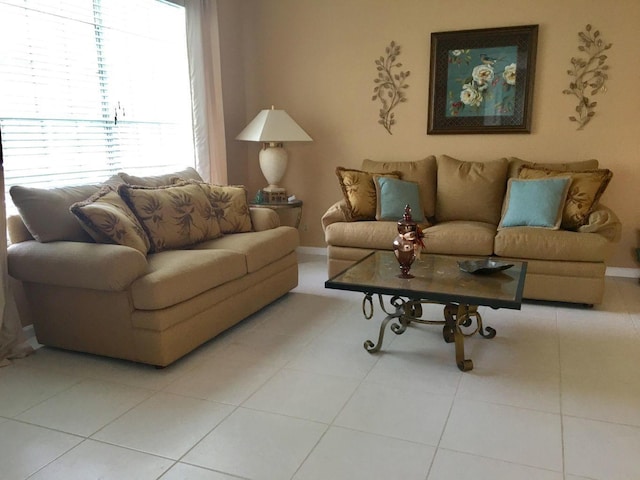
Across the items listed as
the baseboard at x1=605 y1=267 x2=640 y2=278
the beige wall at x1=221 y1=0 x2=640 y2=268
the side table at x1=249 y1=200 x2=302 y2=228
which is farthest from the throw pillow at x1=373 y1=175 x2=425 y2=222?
the baseboard at x1=605 y1=267 x2=640 y2=278

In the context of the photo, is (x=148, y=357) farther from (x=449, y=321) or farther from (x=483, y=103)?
(x=483, y=103)

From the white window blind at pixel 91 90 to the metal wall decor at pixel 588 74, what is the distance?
10.6 feet

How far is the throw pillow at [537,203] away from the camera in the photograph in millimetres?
3561

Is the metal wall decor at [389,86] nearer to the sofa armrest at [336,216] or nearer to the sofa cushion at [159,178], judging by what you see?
→ the sofa armrest at [336,216]

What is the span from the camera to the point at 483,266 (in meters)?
2.75

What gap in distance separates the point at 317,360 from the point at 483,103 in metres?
2.81

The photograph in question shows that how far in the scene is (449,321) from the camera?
8.63 ft

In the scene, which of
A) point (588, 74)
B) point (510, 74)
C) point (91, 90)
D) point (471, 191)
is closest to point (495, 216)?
point (471, 191)

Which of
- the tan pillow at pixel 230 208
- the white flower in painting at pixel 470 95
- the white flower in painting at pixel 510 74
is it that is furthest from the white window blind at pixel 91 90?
the white flower in painting at pixel 510 74

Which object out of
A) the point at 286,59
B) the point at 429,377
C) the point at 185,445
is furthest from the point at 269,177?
the point at 185,445

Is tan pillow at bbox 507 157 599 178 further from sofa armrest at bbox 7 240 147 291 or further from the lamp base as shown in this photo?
sofa armrest at bbox 7 240 147 291

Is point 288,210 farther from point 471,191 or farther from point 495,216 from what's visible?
point 495,216

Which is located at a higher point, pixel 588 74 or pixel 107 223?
pixel 588 74

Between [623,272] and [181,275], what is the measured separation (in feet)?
11.8
